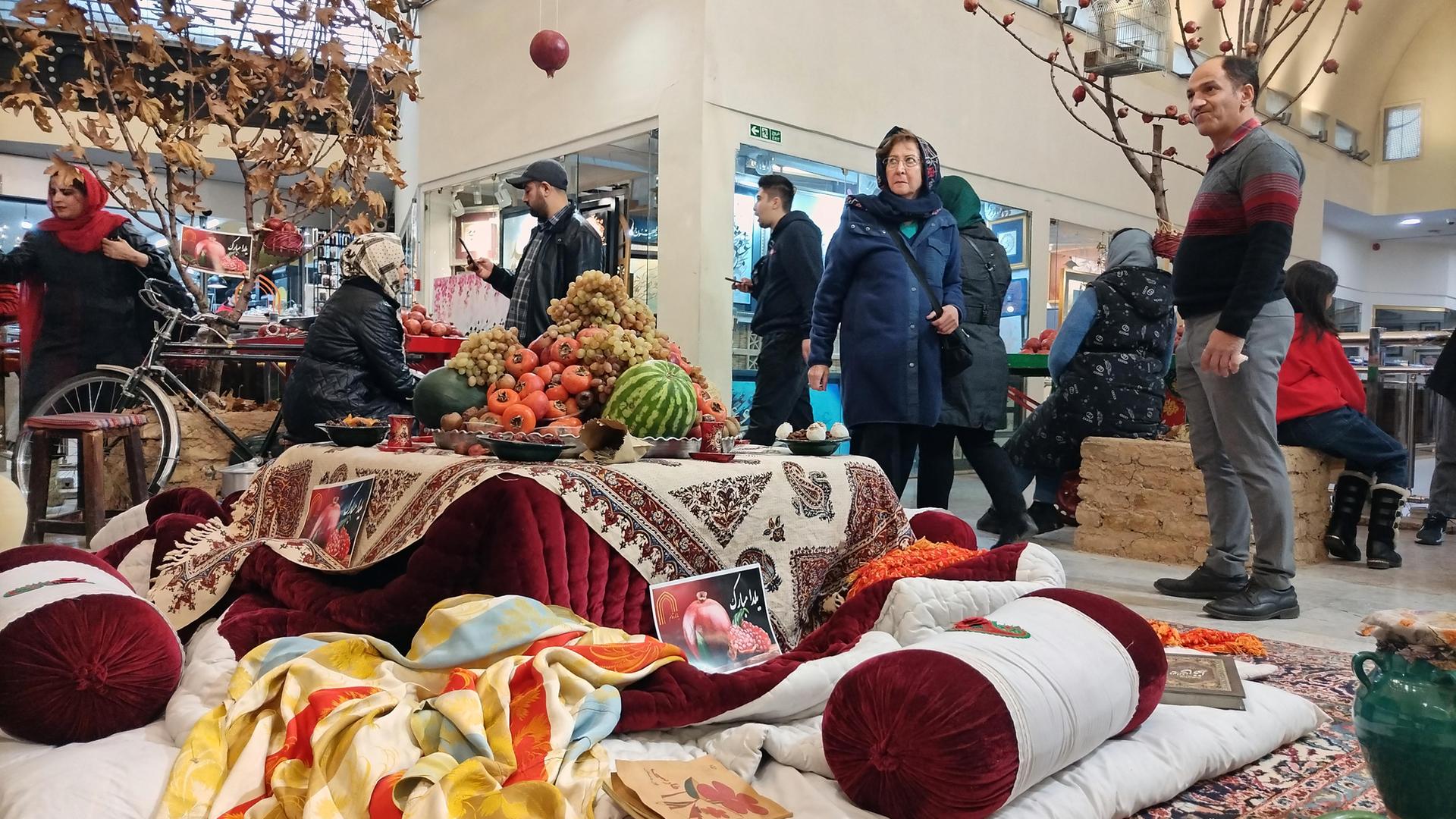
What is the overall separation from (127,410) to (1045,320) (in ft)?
25.5

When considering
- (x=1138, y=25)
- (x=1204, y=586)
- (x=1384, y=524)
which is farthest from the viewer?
(x=1138, y=25)

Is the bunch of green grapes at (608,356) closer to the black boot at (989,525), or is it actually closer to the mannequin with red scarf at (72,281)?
the black boot at (989,525)

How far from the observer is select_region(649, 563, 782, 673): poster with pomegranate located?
2.16 m

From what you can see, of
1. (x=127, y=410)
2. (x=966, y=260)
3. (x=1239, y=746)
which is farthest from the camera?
(x=127, y=410)

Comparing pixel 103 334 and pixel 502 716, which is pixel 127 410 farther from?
pixel 502 716

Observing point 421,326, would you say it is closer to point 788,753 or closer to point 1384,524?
point 788,753

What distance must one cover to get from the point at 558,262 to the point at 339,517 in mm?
2465

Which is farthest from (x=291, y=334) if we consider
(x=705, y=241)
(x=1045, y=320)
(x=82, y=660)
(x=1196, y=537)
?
(x=1045, y=320)

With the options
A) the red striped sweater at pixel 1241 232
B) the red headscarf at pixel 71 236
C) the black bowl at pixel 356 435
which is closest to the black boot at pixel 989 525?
the red striped sweater at pixel 1241 232

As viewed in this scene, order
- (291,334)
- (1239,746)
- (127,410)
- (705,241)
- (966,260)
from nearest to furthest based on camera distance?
(1239,746) → (966,260) → (127,410) → (291,334) → (705,241)

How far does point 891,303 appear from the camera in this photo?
12.6ft

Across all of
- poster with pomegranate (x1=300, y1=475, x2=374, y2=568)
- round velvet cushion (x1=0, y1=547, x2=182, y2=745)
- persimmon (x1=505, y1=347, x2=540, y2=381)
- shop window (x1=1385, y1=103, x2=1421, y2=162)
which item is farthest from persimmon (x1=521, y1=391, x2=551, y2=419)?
shop window (x1=1385, y1=103, x2=1421, y2=162)

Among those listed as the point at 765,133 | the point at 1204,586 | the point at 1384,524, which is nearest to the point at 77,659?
the point at 1204,586

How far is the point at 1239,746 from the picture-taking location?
195 cm
